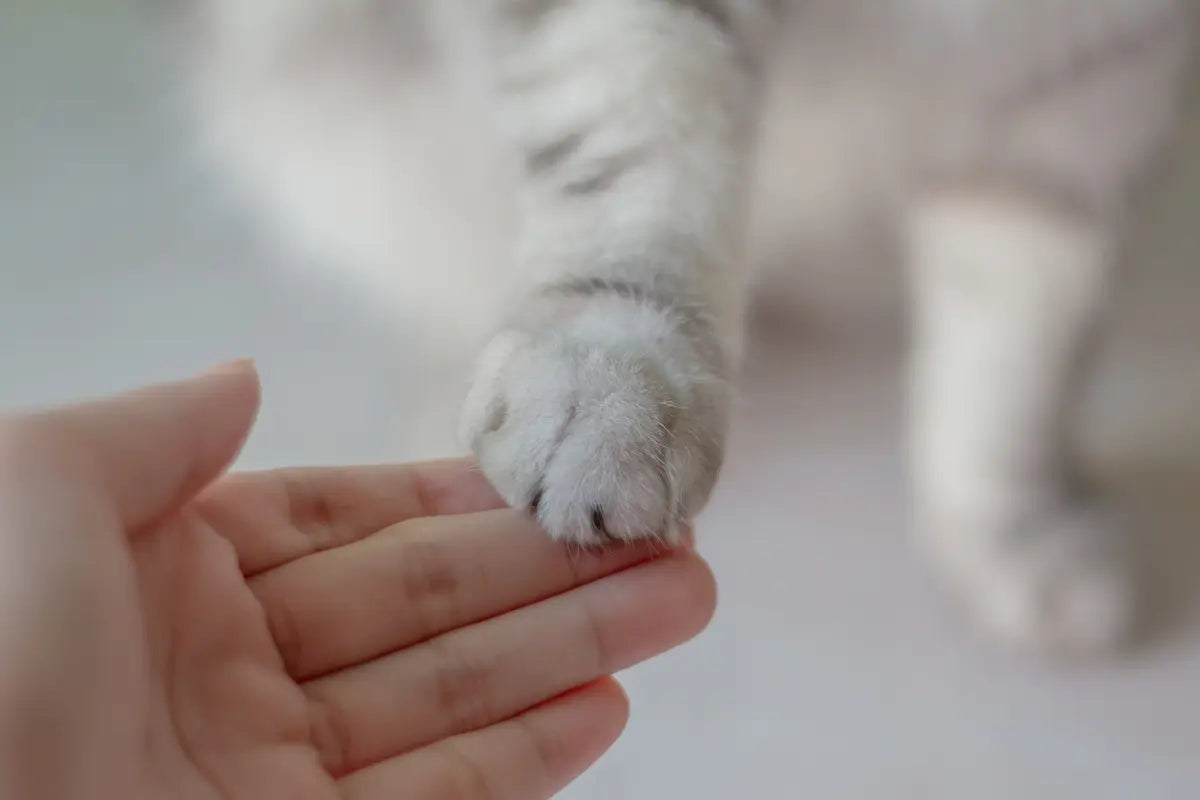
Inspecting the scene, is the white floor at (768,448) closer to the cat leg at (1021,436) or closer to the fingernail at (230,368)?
the cat leg at (1021,436)

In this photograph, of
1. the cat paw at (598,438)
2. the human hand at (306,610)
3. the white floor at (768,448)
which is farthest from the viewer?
the white floor at (768,448)

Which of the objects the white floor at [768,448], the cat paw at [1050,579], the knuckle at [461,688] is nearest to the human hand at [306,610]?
the knuckle at [461,688]

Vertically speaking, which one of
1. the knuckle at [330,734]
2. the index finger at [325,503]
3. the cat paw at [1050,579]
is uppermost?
the index finger at [325,503]

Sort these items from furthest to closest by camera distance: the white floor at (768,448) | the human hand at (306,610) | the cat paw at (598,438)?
the white floor at (768,448)
the cat paw at (598,438)
the human hand at (306,610)

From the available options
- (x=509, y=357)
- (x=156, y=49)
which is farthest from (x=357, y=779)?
(x=156, y=49)

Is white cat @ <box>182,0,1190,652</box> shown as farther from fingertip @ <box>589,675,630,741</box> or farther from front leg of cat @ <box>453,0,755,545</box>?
fingertip @ <box>589,675,630,741</box>

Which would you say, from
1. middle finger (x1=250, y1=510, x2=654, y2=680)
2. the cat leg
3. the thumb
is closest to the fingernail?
the thumb

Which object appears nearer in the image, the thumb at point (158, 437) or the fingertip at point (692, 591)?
the thumb at point (158, 437)
